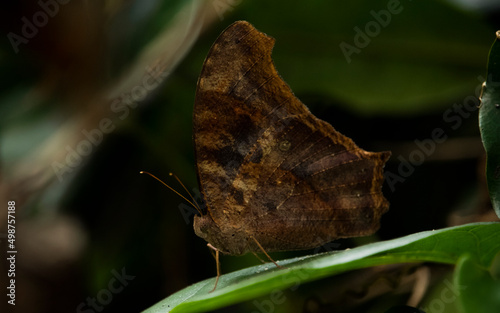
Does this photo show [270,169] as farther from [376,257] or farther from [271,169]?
[376,257]

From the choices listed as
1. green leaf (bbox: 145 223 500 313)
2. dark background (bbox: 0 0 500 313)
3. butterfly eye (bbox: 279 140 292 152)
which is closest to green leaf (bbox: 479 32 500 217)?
green leaf (bbox: 145 223 500 313)

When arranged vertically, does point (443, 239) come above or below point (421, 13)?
below

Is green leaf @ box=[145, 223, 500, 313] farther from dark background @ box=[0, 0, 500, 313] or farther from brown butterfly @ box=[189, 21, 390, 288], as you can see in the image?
dark background @ box=[0, 0, 500, 313]

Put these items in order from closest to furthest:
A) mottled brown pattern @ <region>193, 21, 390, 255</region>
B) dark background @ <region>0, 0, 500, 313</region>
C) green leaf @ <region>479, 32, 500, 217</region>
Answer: green leaf @ <region>479, 32, 500, 217</region>
mottled brown pattern @ <region>193, 21, 390, 255</region>
dark background @ <region>0, 0, 500, 313</region>

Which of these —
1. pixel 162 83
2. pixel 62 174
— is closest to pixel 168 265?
pixel 62 174

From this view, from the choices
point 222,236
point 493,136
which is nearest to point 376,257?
point 493,136

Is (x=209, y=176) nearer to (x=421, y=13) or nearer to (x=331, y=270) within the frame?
(x=331, y=270)
